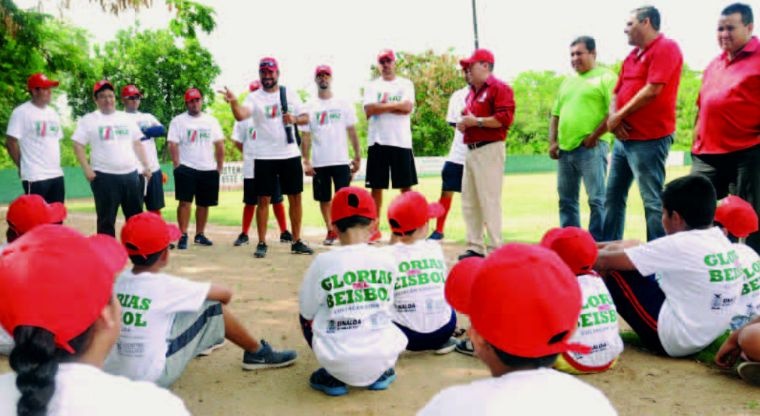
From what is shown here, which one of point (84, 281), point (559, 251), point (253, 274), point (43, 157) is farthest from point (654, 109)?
point (43, 157)

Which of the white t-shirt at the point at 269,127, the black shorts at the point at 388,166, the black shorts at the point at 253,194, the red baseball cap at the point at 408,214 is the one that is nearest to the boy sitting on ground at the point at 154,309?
the red baseball cap at the point at 408,214

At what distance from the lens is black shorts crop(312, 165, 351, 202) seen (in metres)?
8.05

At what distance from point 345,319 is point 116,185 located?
508cm

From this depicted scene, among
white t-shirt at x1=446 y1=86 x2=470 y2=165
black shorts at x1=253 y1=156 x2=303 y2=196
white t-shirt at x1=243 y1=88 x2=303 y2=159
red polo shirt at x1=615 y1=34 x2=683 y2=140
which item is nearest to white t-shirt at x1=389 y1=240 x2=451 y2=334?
red polo shirt at x1=615 y1=34 x2=683 y2=140

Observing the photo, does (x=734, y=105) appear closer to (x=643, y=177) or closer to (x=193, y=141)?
(x=643, y=177)

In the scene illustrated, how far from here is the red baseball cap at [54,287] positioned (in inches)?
54.3

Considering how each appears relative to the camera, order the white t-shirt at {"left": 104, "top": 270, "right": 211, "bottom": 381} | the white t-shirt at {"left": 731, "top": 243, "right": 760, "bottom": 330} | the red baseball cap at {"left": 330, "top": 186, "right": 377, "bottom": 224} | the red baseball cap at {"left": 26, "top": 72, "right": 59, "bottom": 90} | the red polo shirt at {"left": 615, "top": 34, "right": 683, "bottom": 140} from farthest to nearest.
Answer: the red baseball cap at {"left": 26, "top": 72, "right": 59, "bottom": 90} → the red polo shirt at {"left": 615, "top": 34, "right": 683, "bottom": 140} → the white t-shirt at {"left": 731, "top": 243, "right": 760, "bottom": 330} → the red baseball cap at {"left": 330, "top": 186, "right": 377, "bottom": 224} → the white t-shirt at {"left": 104, "top": 270, "right": 211, "bottom": 381}

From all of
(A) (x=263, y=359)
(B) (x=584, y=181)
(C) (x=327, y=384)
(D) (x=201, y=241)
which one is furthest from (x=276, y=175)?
(C) (x=327, y=384)

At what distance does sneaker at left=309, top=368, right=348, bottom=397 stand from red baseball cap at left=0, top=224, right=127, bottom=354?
1967mm

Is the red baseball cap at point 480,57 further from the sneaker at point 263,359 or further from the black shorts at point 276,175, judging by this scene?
the sneaker at point 263,359

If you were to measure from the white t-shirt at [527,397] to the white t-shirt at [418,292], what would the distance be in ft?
7.47

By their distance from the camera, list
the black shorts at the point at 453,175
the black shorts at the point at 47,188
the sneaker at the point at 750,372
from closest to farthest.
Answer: the sneaker at the point at 750,372 < the black shorts at the point at 47,188 < the black shorts at the point at 453,175

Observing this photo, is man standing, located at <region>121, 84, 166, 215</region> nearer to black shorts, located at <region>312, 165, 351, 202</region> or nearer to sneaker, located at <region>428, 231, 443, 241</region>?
black shorts, located at <region>312, 165, 351, 202</region>

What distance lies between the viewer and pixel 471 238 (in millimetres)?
6660
